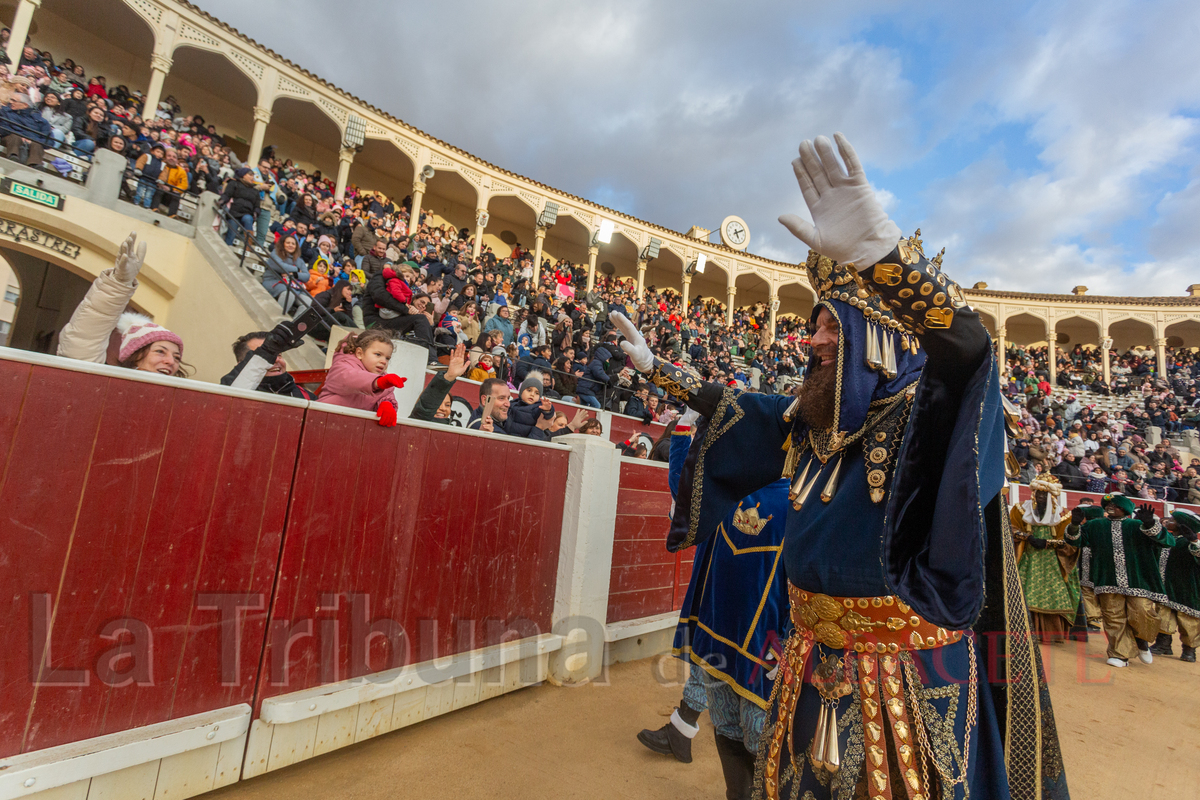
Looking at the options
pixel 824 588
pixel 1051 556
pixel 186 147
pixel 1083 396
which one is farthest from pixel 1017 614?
pixel 1083 396

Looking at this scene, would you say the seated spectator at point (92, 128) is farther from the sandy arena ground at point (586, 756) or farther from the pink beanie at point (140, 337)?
the sandy arena ground at point (586, 756)

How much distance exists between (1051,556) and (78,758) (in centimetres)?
852

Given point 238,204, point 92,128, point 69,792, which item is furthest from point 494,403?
point 92,128

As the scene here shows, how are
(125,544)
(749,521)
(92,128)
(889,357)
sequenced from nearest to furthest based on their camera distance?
(889,357)
(125,544)
(749,521)
(92,128)

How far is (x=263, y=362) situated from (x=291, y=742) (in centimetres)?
210

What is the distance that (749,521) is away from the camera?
109 inches

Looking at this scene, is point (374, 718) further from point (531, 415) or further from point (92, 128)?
point (92, 128)

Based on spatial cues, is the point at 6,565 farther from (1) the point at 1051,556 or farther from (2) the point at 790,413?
(1) the point at 1051,556

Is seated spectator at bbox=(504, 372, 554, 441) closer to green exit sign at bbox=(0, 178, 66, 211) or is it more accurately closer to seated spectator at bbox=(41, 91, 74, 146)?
green exit sign at bbox=(0, 178, 66, 211)

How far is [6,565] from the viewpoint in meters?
1.79

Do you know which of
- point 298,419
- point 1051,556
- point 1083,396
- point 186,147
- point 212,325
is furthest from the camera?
point 1083,396

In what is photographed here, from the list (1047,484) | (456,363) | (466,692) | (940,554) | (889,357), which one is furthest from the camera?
(1047,484)

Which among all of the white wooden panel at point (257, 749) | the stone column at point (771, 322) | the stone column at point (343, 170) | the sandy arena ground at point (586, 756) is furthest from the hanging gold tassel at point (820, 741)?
the stone column at point (771, 322)

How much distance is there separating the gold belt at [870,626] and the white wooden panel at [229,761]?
2.30 metres
